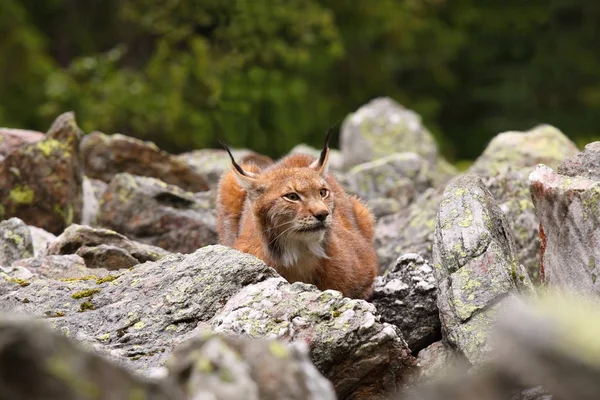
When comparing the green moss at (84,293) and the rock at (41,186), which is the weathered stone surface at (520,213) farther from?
the rock at (41,186)

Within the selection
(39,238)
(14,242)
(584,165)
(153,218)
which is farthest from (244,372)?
(153,218)

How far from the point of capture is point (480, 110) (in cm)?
2875

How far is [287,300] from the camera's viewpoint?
230 inches

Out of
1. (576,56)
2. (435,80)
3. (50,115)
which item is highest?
(576,56)

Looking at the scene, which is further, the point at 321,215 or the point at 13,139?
the point at 13,139

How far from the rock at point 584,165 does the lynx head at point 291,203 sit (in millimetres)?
1631

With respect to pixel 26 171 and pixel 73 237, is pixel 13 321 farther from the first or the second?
pixel 26 171

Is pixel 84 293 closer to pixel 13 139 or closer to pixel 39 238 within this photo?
pixel 39 238

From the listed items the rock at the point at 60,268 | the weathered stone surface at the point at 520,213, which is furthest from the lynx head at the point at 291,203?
the weathered stone surface at the point at 520,213

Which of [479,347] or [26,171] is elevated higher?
[479,347]

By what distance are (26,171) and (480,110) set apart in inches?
799

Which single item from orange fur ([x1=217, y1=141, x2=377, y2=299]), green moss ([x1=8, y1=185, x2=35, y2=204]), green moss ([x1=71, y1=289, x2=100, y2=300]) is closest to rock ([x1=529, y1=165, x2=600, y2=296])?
orange fur ([x1=217, y1=141, x2=377, y2=299])

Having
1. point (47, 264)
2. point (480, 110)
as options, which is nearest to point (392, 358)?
point (47, 264)

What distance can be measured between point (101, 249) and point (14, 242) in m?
0.91
